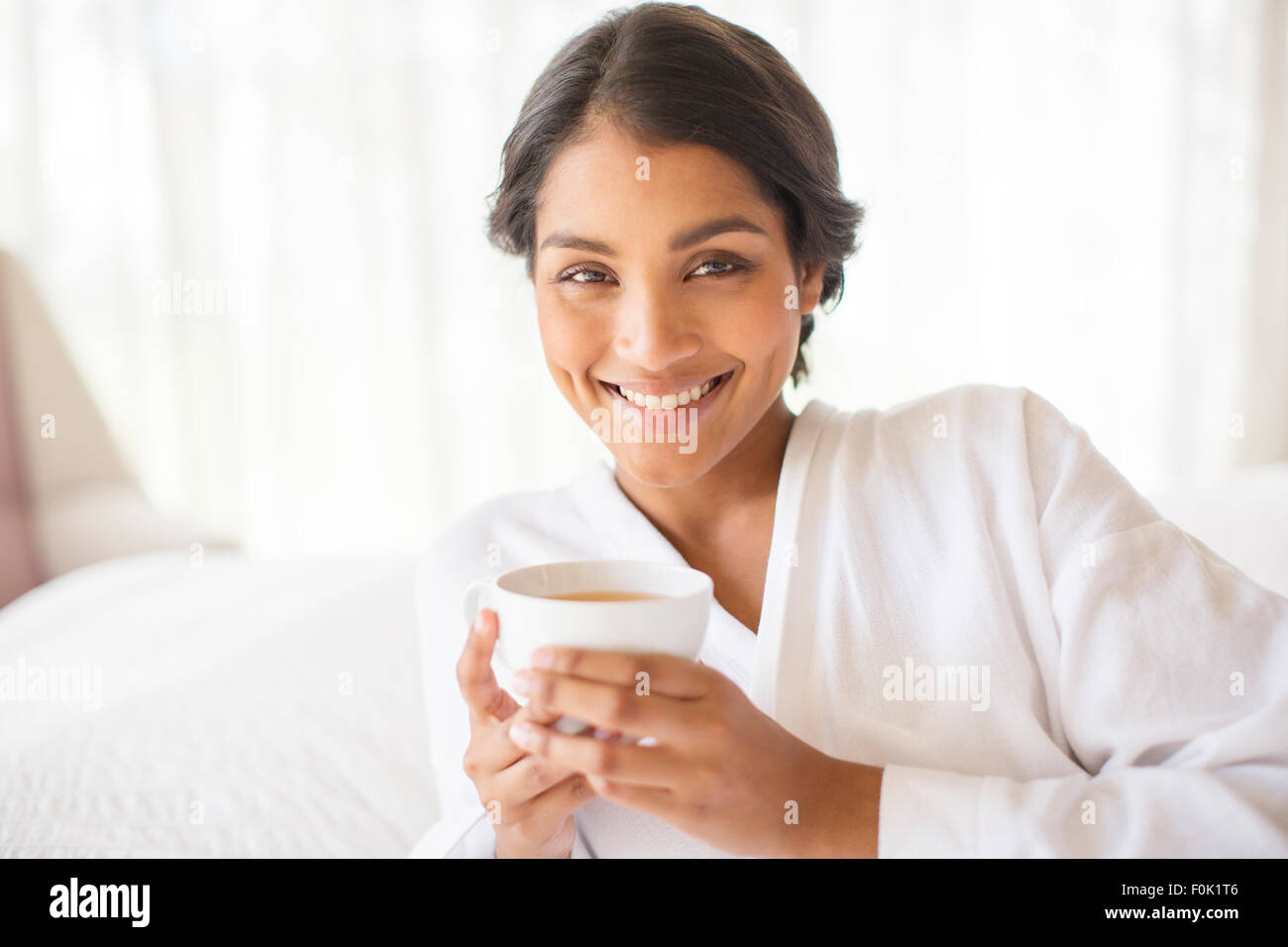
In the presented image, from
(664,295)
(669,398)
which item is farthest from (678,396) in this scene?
(664,295)

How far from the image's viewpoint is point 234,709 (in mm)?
1343

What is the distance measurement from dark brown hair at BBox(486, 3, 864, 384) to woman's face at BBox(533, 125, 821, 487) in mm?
23

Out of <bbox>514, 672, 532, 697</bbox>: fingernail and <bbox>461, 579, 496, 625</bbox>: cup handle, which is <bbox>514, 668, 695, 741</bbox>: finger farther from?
<bbox>461, 579, 496, 625</bbox>: cup handle

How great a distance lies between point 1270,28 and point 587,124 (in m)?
2.62

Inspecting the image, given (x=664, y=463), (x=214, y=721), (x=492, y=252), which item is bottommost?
(x=214, y=721)

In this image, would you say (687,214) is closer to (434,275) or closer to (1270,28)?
(434,275)

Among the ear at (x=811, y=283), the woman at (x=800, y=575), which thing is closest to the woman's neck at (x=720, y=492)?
the woman at (x=800, y=575)

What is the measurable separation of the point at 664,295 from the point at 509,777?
0.47m

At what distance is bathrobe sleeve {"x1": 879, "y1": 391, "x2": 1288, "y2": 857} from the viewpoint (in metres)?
0.77

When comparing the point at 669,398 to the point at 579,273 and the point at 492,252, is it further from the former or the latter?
the point at 492,252

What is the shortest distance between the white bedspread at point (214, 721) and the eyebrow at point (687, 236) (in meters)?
0.79

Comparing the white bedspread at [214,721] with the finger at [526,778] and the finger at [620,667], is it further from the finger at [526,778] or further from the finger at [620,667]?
the finger at [620,667]

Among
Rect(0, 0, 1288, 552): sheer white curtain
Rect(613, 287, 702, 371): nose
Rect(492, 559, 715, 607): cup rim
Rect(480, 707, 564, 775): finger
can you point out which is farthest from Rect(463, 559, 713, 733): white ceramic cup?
Rect(0, 0, 1288, 552): sheer white curtain

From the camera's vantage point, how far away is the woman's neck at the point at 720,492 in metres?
1.15
